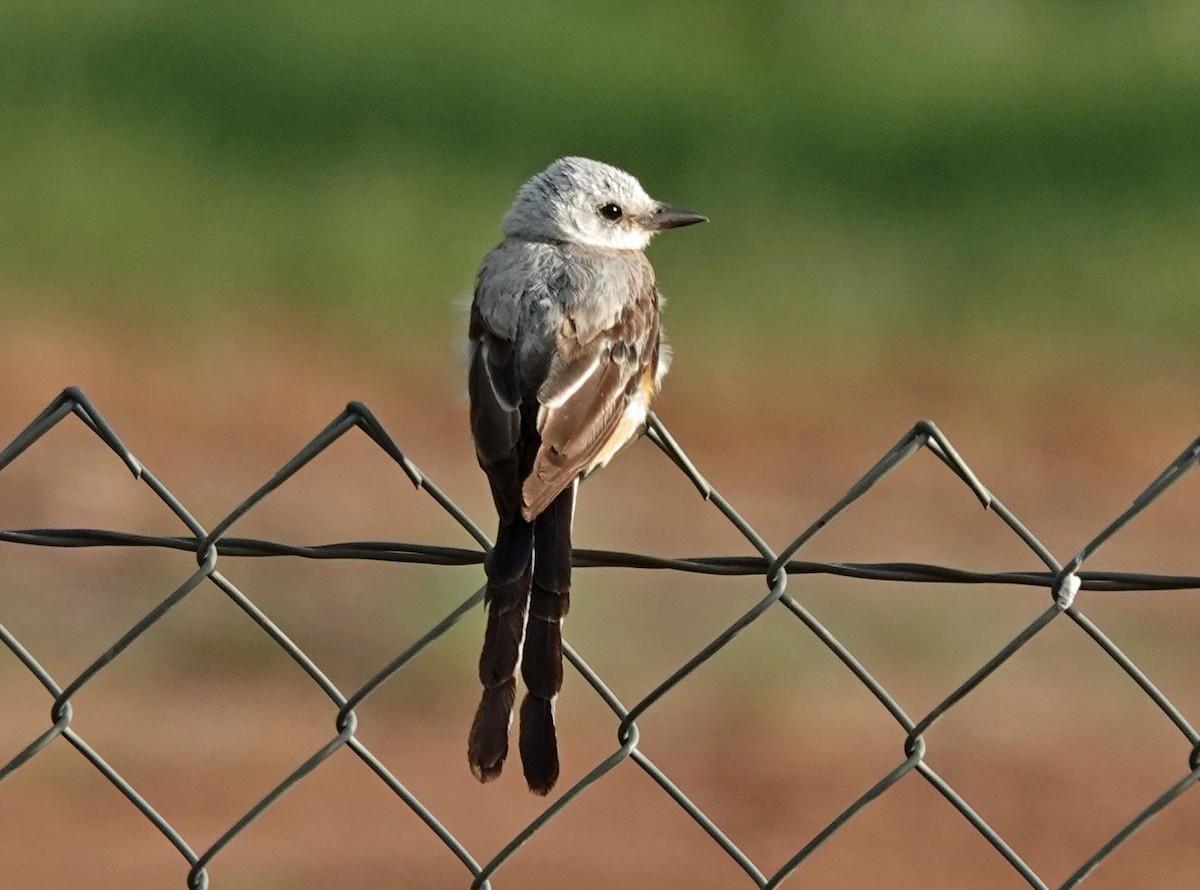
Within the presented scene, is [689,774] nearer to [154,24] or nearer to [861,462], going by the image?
[861,462]

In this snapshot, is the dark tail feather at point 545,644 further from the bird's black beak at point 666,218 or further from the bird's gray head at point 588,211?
the bird's black beak at point 666,218

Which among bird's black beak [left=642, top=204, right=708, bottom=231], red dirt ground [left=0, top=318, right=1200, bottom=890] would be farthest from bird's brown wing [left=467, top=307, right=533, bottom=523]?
bird's black beak [left=642, top=204, right=708, bottom=231]

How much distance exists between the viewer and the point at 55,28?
17.9 m

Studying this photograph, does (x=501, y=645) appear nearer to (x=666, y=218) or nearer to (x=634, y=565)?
(x=634, y=565)

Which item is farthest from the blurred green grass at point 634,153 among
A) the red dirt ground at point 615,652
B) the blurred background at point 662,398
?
the red dirt ground at point 615,652

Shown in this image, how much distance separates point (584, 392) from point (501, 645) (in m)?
1.15

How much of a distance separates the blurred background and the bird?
0.50 metres

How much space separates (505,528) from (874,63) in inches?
614

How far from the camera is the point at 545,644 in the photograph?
356 cm

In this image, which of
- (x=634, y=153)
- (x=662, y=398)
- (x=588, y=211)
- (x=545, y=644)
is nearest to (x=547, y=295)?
(x=588, y=211)

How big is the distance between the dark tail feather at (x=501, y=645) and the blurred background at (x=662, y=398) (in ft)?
5.84

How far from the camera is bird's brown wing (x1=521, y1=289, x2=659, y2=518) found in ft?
13.4

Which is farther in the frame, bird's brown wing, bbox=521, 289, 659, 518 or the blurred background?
the blurred background

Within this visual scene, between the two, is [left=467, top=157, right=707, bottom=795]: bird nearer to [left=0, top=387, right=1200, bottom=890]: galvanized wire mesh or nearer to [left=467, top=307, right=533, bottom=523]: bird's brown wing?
[left=467, top=307, right=533, bottom=523]: bird's brown wing
